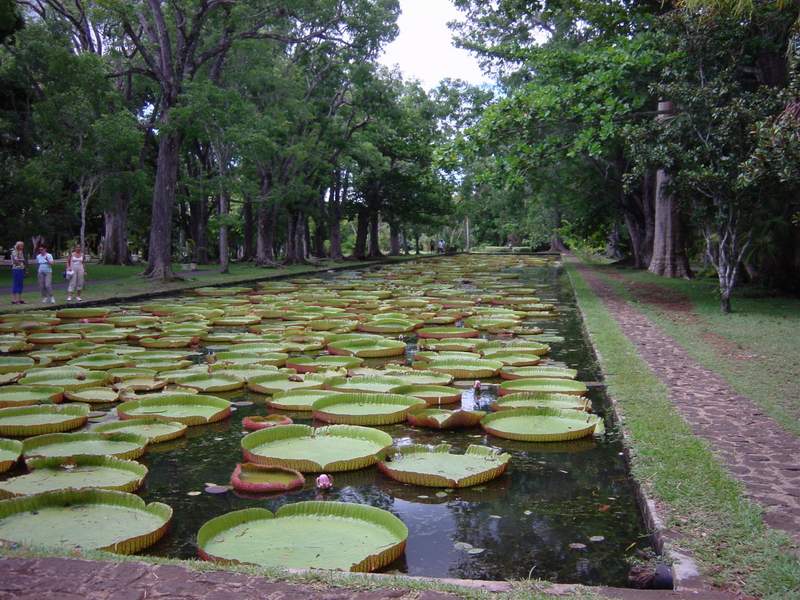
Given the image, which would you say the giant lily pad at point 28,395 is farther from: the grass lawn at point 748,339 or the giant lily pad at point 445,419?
the grass lawn at point 748,339

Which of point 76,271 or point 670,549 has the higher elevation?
point 76,271

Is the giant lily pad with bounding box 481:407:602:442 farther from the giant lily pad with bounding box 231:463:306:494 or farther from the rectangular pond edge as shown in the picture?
the giant lily pad with bounding box 231:463:306:494

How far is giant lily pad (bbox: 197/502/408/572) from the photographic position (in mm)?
3240

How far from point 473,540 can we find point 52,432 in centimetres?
365

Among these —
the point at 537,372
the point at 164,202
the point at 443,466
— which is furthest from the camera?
the point at 164,202

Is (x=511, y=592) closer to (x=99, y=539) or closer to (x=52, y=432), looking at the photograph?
(x=99, y=539)

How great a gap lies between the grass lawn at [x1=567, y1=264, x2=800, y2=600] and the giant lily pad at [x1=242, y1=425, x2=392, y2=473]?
186cm

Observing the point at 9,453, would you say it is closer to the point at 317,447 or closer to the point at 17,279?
the point at 317,447

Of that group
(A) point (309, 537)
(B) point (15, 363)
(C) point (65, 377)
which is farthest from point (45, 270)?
(A) point (309, 537)

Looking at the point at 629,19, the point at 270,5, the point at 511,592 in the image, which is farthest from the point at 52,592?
the point at 270,5

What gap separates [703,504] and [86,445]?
13.8ft

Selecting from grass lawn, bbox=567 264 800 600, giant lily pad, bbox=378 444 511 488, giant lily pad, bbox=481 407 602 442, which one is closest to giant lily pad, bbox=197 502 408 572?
giant lily pad, bbox=378 444 511 488

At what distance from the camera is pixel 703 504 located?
3.57 m

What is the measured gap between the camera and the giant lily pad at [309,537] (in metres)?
3.24
